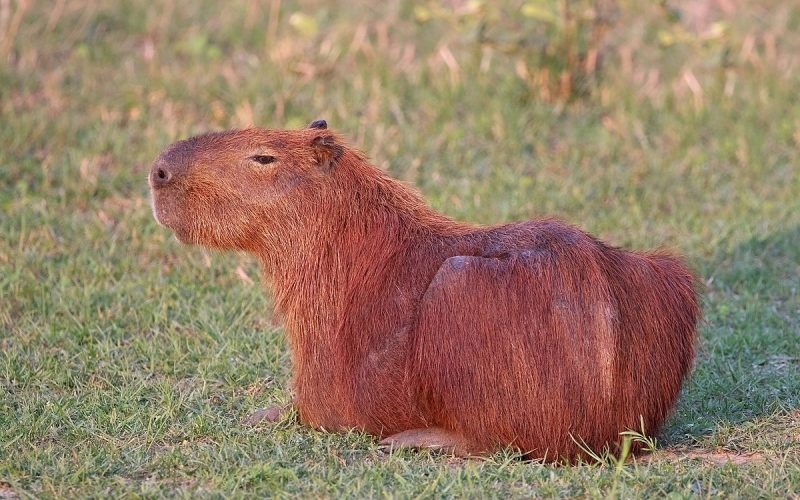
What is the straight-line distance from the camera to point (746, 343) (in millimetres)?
5152

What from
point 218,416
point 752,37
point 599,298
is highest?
point 752,37

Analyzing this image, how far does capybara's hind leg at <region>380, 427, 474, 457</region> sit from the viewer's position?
393 centimetres

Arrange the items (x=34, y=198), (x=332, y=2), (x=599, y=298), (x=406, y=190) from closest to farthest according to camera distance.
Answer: (x=599, y=298)
(x=406, y=190)
(x=34, y=198)
(x=332, y=2)

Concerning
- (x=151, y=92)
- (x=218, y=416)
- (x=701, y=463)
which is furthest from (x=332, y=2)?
(x=701, y=463)

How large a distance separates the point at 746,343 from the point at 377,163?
2.55 meters

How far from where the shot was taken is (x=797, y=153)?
7336mm

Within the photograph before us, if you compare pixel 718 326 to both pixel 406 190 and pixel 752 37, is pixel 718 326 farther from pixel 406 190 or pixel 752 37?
pixel 752 37

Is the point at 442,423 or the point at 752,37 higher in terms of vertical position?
the point at 752,37

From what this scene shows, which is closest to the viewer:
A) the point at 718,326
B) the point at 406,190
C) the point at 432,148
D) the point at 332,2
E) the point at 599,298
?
the point at 599,298

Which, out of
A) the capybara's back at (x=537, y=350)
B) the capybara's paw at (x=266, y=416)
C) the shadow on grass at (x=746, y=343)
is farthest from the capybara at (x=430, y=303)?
the shadow on grass at (x=746, y=343)

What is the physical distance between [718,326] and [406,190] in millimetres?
1803

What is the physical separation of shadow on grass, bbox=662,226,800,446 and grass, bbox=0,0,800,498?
0.02m

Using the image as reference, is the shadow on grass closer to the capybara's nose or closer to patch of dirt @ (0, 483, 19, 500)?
the capybara's nose

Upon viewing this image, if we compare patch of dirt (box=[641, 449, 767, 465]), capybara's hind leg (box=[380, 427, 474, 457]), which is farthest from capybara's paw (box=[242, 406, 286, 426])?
patch of dirt (box=[641, 449, 767, 465])
